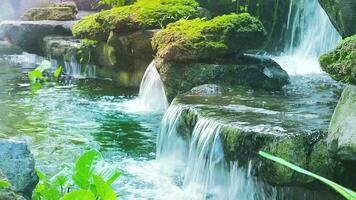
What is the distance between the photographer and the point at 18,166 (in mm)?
2682

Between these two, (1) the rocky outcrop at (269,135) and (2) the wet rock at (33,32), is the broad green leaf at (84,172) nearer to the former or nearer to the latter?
(1) the rocky outcrop at (269,135)

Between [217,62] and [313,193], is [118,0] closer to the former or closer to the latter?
[217,62]

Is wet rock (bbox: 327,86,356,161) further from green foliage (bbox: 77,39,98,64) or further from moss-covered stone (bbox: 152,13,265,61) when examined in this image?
green foliage (bbox: 77,39,98,64)

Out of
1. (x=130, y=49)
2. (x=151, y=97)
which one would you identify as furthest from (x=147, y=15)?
(x=151, y=97)

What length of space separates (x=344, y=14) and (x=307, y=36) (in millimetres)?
6164

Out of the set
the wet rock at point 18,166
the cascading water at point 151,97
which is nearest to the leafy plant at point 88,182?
the wet rock at point 18,166

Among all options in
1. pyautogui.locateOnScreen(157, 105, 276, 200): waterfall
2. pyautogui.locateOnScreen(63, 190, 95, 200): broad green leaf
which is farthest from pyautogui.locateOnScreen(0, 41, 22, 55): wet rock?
pyautogui.locateOnScreen(63, 190, 95, 200): broad green leaf

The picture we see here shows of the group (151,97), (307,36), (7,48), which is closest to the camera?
(151,97)

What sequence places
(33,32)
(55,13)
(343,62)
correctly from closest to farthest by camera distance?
1. (343,62)
2. (33,32)
3. (55,13)

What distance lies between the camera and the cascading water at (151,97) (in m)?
9.02

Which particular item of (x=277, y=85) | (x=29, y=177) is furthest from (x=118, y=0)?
(x=29, y=177)

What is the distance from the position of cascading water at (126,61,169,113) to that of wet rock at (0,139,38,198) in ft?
20.2

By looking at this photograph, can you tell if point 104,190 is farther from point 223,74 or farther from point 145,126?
point 145,126

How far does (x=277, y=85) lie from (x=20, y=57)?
38.8 ft
